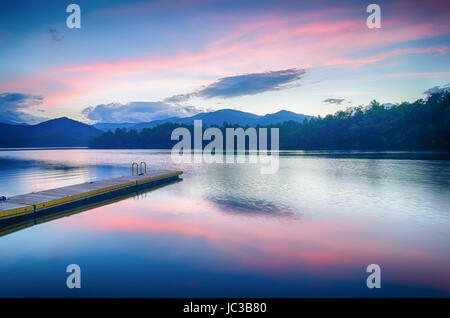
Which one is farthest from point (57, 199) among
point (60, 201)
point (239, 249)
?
point (239, 249)

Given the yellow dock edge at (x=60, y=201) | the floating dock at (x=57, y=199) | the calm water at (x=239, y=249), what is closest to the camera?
the calm water at (x=239, y=249)

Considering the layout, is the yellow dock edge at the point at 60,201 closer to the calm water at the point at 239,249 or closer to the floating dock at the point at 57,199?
the floating dock at the point at 57,199

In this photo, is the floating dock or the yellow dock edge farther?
the floating dock

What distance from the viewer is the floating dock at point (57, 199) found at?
967cm

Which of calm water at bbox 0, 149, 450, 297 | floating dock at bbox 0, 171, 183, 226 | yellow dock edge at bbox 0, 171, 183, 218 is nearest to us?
calm water at bbox 0, 149, 450, 297

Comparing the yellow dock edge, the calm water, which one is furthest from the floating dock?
the calm water

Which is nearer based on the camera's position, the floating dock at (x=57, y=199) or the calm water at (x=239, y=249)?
the calm water at (x=239, y=249)

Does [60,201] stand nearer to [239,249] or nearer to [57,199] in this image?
[57,199]

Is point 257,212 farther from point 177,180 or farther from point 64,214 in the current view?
point 177,180

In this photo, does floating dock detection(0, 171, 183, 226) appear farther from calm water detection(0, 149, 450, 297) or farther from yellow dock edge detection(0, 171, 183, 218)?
A: calm water detection(0, 149, 450, 297)

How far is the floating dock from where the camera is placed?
967 cm

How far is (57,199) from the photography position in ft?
37.5

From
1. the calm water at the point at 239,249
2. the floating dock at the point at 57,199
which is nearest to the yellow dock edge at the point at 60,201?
the floating dock at the point at 57,199
